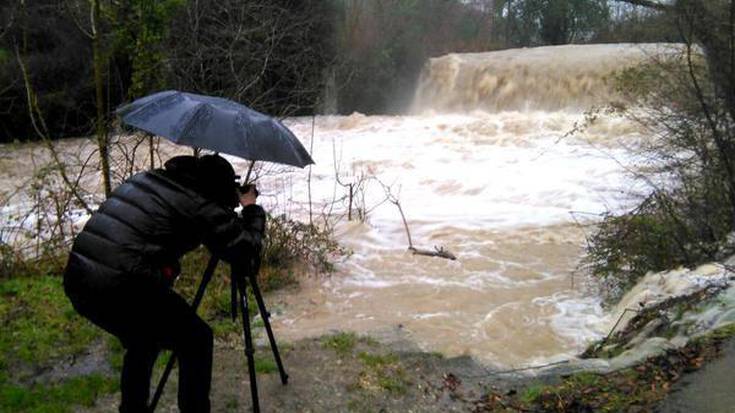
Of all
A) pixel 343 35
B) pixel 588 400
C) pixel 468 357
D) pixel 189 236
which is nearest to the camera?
pixel 189 236

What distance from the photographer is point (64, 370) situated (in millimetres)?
5301

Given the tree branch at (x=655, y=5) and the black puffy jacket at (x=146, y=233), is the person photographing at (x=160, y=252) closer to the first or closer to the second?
the black puffy jacket at (x=146, y=233)

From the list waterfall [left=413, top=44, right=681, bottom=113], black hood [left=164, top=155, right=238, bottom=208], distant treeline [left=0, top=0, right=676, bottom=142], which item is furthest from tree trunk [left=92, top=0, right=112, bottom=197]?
waterfall [left=413, top=44, right=681, bottom=113]

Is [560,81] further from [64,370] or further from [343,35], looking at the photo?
[64,370]

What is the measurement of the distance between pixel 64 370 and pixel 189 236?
8.56 ft

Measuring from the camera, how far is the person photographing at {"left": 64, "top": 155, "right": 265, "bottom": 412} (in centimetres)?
321

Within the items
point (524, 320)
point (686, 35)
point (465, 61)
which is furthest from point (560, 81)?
point (524, 320)

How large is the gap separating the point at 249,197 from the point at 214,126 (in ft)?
1.31

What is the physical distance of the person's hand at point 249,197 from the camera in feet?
12.2

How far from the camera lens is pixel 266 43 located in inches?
450

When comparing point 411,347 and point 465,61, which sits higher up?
point 465,61

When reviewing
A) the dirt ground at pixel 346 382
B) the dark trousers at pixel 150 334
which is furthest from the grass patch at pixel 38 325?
the dark trousers at pixel 150 334

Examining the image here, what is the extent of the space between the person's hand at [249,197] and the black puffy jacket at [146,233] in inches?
11.0

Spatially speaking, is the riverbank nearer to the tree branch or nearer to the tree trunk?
the tree trunk
